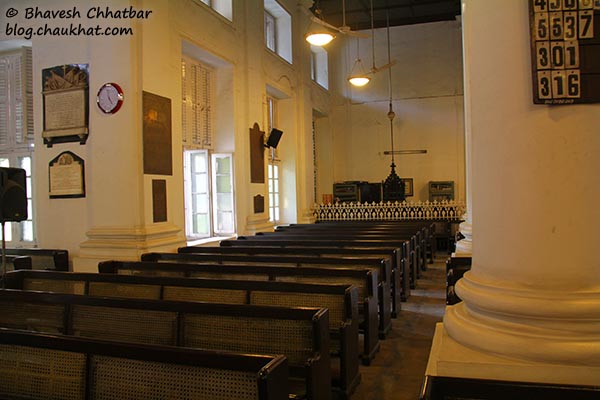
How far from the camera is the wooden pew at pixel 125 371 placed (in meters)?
1.80

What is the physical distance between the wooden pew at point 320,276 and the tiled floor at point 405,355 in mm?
184

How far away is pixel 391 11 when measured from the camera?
1546 centimetres

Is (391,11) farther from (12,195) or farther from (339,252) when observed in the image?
(12,195)

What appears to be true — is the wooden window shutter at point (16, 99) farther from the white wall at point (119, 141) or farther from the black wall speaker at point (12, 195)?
the black wall speaker at point (12, 195)

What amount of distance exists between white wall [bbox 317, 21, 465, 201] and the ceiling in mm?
361

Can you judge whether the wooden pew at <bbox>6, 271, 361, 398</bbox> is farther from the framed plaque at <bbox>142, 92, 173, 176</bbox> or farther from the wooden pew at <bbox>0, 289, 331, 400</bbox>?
the framed plaque at <bbox>142, 92, 173, 176</bbox>

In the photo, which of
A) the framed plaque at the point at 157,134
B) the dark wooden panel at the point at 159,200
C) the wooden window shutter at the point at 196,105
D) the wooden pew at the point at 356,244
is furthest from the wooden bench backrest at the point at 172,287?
the wooden window shutter at the point at 196,105

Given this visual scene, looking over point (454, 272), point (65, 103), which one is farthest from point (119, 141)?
point (454, 272)

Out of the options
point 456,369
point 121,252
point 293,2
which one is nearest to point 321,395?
point 456,369

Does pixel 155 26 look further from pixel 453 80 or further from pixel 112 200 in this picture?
pixel 453 80

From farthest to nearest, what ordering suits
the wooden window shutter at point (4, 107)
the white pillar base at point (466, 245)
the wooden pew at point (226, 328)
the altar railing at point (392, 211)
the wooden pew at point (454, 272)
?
Answer: the altar railing at point (392, 211), the wooden window shutter at point (4, 107), the white pillar base at point (466, 245), the wooden pew at point (454, 272), the wooden pew at point (226, 328)

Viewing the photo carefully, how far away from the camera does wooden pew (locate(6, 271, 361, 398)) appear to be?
10.6 ft

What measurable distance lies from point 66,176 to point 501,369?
6243 millimetres

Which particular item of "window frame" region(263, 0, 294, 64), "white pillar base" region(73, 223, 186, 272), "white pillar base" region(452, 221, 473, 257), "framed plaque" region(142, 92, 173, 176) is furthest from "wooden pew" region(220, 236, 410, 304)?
"window frame" region(263, 0, 294, 64)
